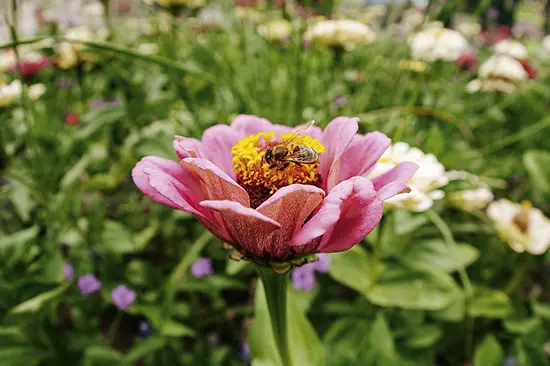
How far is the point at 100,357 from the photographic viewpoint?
0.67 metres

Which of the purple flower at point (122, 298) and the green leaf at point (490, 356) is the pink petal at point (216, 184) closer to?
the purple flower at point (122, 298)

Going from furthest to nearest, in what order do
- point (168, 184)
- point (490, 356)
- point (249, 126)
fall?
point (490, 356), point (249, 126), point (168, 184)

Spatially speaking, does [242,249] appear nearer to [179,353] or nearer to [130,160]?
[179,353]

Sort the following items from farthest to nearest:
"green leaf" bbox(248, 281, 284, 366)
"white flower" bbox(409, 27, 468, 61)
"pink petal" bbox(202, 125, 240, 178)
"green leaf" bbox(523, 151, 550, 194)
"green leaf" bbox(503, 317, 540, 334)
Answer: "white flower" bbox(409, 27, 468, 61)
"green leaf" bbox(523, 151, 550, 194)
"green leaf" bbox(503, 317, 540, 334)
"green leaf" bbox(248, 281, 284, 366)
"pink petal" bbox(202, 125, 240, 178)

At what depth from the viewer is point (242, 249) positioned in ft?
1.15

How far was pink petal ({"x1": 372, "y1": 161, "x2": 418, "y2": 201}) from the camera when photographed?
31 centimetres

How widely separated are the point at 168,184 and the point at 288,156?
0.35 ft

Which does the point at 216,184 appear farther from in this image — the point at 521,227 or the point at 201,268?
the point at 521,227

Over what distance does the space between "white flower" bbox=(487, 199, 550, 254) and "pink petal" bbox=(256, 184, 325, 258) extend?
0.64m

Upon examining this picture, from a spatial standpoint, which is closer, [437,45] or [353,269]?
[353,269]

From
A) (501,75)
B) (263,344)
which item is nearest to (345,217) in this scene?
(263,344)

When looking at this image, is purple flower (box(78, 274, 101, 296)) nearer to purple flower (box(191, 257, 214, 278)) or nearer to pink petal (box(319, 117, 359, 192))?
purple flower (box(191, 257, 214, 278))

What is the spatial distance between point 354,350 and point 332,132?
1.60ft

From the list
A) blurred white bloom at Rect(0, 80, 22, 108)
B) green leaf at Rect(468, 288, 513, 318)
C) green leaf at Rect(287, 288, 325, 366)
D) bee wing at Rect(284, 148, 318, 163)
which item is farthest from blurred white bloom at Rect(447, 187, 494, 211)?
blurred white bloom at Rect(0, 80, 22, 108)
